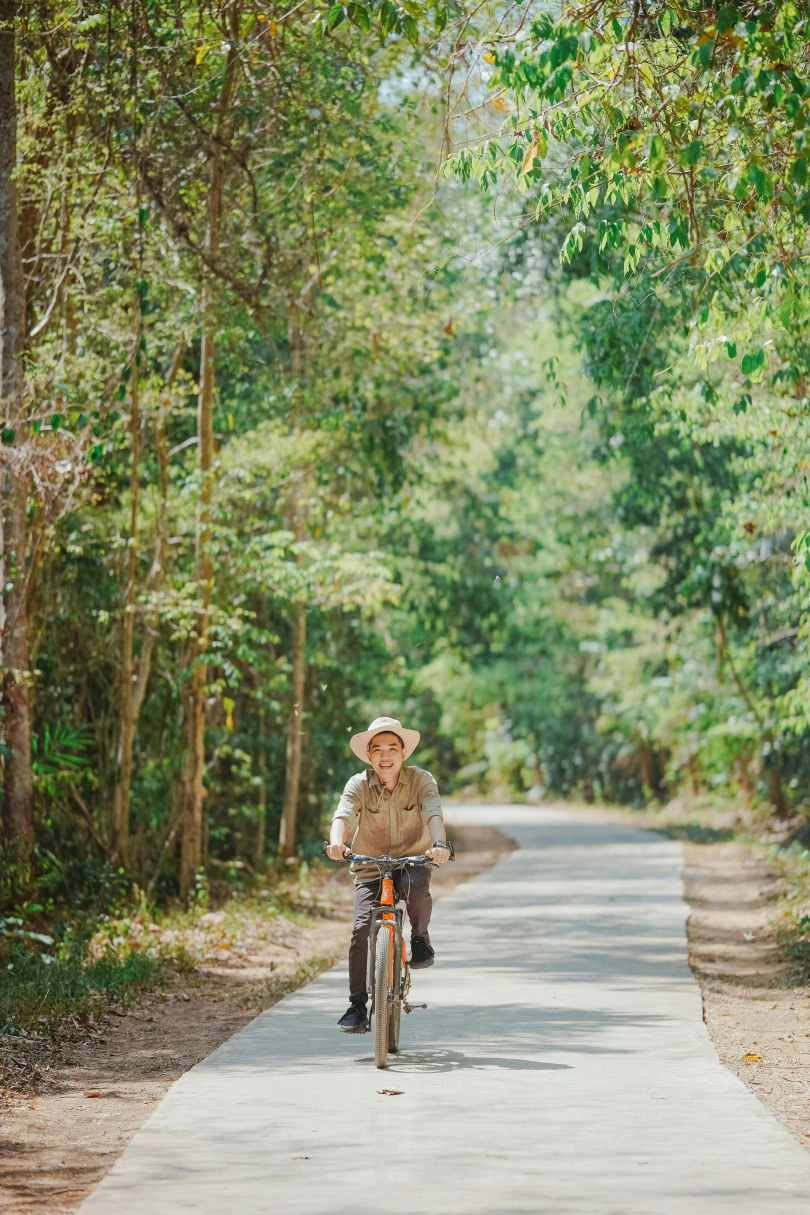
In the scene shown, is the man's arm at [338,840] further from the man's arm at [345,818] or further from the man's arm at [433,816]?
the man's arm at [433,816]

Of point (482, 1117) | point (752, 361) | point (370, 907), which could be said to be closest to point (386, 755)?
point (370, 907)

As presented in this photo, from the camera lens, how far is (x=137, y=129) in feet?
47.1

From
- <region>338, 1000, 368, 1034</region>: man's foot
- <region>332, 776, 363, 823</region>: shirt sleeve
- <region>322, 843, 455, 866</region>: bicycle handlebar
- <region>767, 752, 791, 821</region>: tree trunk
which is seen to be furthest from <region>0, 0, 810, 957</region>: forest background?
<region>767, 752, 791, 821</region>: tree trunk

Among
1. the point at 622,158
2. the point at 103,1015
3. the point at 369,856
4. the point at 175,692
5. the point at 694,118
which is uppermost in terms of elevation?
the point at 694,118

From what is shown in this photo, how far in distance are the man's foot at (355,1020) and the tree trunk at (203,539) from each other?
7.97 m

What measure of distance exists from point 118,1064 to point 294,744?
1388cm

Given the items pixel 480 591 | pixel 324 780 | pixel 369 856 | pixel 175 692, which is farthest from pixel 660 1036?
pixel 480 591

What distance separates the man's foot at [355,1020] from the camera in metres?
8.97

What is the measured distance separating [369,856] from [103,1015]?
10.3 feet

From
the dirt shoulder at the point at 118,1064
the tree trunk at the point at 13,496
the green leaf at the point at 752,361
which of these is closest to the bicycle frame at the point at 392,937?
the dirt shoulder at the point at 118,1064

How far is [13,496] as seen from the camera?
1397 cm

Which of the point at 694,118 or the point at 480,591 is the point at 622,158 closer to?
the point at 694,118

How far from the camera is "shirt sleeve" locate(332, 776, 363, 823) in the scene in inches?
351

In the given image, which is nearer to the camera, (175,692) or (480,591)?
(175,692)
